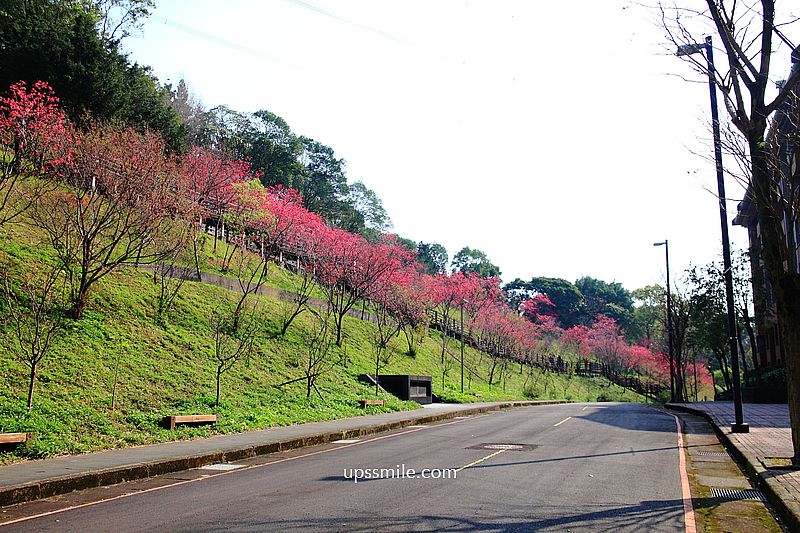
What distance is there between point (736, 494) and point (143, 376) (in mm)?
15701

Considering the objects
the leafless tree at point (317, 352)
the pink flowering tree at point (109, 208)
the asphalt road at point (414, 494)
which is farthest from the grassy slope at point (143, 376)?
the asphalt road at point (414, 494)

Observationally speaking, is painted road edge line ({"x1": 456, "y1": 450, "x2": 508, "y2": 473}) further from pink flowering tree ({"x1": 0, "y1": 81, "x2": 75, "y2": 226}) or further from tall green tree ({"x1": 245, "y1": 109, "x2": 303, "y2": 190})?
tall green tree ({"x1": 245, "y1": 109, "x2": 303, "y2": 190})

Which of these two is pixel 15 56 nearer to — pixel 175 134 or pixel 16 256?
pixel 175 134

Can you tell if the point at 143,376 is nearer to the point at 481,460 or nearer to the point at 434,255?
the point at 481,460

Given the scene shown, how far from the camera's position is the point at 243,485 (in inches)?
384

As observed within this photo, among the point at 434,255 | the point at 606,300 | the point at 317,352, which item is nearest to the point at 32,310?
the point at 317,352

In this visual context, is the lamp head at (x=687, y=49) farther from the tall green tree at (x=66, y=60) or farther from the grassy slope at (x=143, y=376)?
the tall green tree at (x=66, y=60)

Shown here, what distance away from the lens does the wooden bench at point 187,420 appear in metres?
15.2

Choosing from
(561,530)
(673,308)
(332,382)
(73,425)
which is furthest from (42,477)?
(673,308)

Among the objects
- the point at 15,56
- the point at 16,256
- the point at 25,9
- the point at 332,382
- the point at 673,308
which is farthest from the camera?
the point at 673,308

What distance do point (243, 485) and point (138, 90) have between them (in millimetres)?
35323

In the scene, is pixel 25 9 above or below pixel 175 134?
above

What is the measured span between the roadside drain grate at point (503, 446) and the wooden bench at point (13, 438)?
884 centimetres

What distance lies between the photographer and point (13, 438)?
11.1 m
